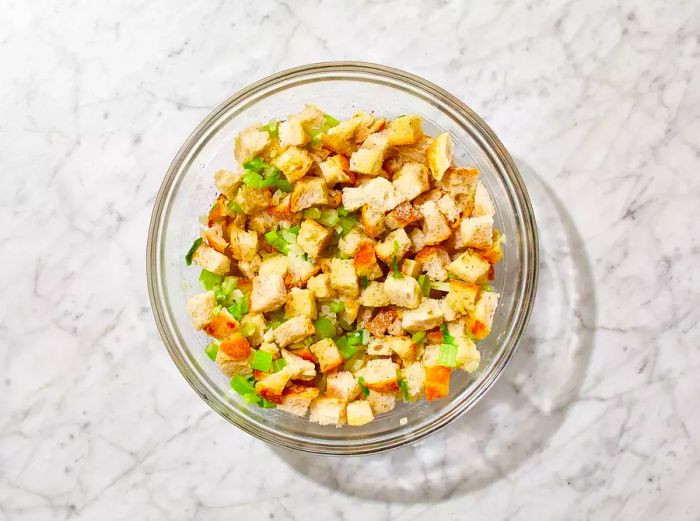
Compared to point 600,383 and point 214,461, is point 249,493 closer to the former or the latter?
point 214,461

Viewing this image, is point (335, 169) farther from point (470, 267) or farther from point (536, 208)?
point (536, 208)

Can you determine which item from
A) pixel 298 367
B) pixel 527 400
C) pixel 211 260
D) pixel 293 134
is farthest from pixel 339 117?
pixel 527 400

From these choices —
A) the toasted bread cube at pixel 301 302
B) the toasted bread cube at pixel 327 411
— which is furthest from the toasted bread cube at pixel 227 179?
the toasted bread cube at pixel 327 411

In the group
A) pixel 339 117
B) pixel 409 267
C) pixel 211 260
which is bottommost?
pixel 409 267

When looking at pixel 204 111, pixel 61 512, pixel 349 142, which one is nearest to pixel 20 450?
pixel 61 512

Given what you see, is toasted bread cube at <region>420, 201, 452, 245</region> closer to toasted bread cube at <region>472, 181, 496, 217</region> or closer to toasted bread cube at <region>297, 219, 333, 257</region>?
toasted bread cube at <region>472, 181, 496, 217</region>

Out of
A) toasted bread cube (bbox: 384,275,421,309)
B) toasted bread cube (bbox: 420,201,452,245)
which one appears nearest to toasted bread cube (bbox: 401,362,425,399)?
toasted bread cube (bbox: 384,275,421,309)
